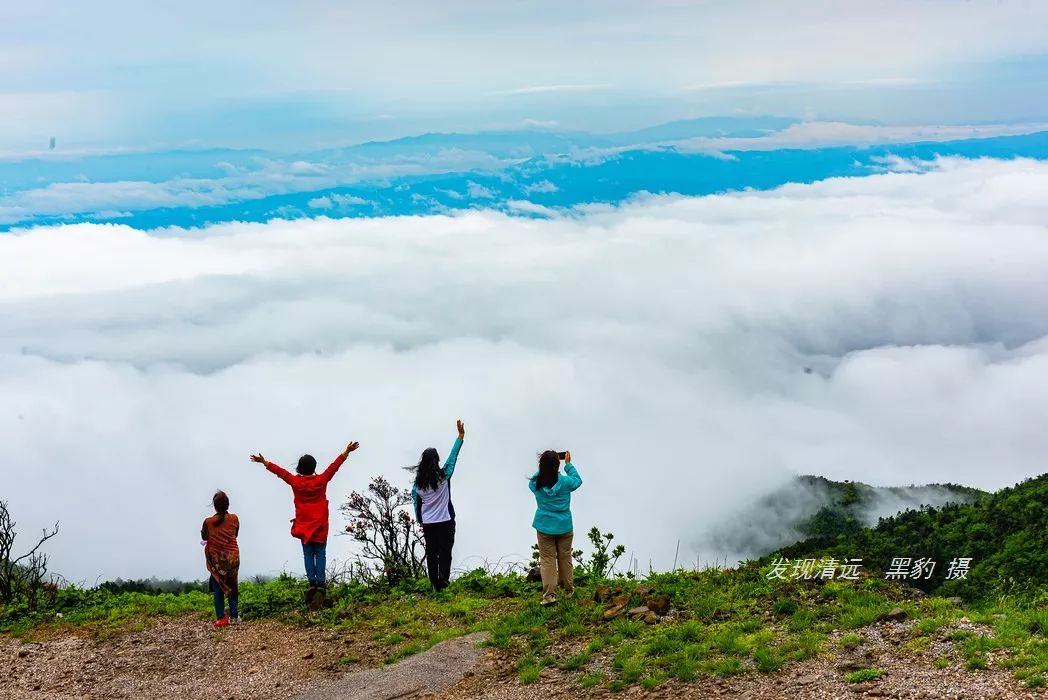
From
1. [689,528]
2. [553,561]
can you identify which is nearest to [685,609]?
[553,561]

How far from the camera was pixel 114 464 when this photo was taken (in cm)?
14312

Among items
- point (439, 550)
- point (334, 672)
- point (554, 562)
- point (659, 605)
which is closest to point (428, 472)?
point (439, 550)

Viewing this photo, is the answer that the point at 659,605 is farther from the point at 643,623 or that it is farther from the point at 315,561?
the point at 315,561

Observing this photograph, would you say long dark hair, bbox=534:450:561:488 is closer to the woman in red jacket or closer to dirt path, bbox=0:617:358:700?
the woman in red jacket

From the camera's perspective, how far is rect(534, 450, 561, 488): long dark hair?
10469 mm

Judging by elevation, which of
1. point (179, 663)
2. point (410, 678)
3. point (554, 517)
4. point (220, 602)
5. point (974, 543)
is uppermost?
point (554, 517)

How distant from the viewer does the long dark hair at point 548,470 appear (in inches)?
412

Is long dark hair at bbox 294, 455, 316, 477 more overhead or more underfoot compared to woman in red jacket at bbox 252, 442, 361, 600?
more overhead

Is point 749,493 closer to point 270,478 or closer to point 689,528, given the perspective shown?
point 689,528

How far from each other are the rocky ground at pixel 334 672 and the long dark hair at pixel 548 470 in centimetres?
194

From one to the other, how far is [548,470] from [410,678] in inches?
106

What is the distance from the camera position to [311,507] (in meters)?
11.7

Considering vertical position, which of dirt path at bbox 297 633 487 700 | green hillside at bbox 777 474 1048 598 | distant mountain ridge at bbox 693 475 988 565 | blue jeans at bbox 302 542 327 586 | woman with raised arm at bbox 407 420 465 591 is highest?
woman with raised arm at bbox 407 420 465 591

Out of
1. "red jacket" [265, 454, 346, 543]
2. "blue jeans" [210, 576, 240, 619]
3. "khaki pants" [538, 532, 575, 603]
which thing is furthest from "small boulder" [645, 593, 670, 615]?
"blue jeans" [210, 576, 240, 619]
